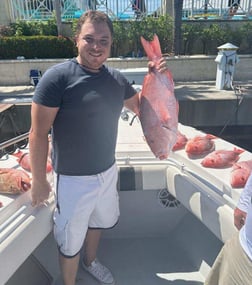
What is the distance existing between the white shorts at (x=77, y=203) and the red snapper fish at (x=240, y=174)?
2.39 ft

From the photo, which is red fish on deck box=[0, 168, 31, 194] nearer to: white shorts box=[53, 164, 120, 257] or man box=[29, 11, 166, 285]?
man box=[29, 11, 166, 285]

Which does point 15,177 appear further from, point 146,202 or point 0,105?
point 0,105

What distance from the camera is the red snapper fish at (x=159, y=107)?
5.65ft

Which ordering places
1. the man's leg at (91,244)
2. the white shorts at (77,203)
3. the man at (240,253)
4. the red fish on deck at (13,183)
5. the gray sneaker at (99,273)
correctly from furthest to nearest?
1. the gray sneaker at (99,273)
2. the man's leg at (91,244)
3. the red fish on deck at (13,183)
4. the white shorts at (77,203)
5. the man at (240,253)

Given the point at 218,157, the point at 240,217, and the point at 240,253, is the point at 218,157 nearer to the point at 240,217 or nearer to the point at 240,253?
the point at 240,217

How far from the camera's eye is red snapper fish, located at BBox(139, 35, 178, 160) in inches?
67.8

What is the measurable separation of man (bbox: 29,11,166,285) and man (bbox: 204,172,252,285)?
0.75m

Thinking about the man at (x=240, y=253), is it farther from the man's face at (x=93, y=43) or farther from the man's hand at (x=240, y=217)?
the man's face at (x=93, y=43)

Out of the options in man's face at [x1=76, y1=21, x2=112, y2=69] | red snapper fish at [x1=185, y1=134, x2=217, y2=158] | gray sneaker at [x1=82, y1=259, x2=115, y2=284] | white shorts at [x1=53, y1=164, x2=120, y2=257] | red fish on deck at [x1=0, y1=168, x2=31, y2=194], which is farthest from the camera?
red snapper fish at [x1=185, y1=134, x2=217, y2=158]

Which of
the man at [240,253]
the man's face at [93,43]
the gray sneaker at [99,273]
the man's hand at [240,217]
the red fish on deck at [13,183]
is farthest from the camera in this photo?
the gray sneaker at [99,273]

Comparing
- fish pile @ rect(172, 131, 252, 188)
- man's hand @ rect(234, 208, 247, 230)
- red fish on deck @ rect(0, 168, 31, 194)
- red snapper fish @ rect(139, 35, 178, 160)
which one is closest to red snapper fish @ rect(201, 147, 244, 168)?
fish pile @ rect(172, 131, 252, 188)

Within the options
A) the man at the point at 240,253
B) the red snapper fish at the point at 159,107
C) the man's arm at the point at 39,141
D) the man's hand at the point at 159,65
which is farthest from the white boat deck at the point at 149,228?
the man's hand at the point at 159,65

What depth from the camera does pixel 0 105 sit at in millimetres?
6758

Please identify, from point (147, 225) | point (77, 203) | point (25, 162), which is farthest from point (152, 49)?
point (147, 225)
